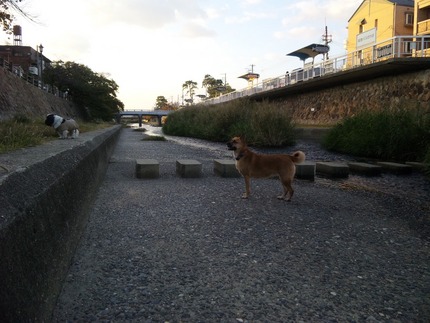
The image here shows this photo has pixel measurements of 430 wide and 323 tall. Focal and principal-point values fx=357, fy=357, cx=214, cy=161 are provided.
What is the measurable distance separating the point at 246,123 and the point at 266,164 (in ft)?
37.4

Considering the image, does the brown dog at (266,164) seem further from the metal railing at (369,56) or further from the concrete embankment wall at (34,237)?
the metal railing at (369,56)

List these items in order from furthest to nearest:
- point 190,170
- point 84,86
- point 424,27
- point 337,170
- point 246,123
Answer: point 84,86 → point 424,27 → point 246,123 → point 337,170 → point 190,170

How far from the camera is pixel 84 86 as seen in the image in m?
47.7

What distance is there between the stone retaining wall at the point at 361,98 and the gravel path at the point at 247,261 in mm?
9311

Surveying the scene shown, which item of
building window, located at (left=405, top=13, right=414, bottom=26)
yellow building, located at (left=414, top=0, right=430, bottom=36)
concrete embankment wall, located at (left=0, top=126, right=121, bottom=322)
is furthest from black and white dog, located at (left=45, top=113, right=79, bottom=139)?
building window, located at (left=405, top=13, right=414, bottom=26)

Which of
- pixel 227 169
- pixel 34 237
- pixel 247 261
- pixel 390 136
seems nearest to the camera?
pixel 34 237

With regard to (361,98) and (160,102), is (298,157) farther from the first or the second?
(160,102)

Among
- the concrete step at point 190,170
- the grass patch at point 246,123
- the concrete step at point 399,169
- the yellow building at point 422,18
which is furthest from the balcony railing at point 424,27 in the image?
the concrete step at point 190,170

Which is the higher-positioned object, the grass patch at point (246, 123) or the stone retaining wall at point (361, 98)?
the stone retaining wall at point (361, 98)

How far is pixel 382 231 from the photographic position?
4.24 meters

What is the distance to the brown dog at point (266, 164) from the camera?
5.54 metres

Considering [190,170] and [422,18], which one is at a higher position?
[422,18]

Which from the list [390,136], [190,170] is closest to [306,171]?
[190,170]

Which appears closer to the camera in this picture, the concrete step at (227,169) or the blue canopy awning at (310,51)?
the concrete step at (227,169)
